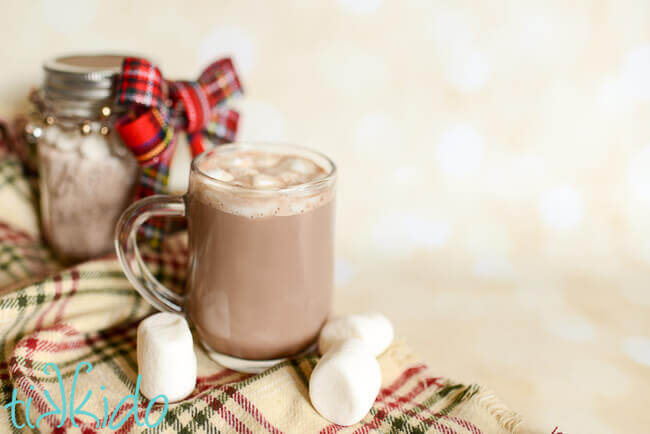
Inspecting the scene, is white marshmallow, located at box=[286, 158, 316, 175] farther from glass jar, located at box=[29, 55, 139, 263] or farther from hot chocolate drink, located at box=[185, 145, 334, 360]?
glass jar, located at box=[29, 55, 139, 263]

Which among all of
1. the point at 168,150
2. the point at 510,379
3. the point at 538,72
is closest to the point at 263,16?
the point at 168,150

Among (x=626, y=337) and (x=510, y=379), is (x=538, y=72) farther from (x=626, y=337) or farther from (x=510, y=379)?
(x=510, y=379)

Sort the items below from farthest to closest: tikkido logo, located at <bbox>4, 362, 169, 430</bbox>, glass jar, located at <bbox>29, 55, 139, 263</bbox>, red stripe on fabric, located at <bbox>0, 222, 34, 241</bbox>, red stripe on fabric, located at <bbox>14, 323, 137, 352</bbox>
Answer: red stripe on fabric, located at <bbox>0, 222, 34, 241</bbox>, glass jar, located at <bbox>29, 55, 139, 263</bbox>, red stripe on fabric, located at <bbox>14, 323, 137, 352</bbox>, tikkido logo, located at <bbox>4, 362, 169, 430</bbox>

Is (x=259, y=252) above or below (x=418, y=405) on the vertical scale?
above

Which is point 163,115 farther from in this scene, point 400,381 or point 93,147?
point 400,381

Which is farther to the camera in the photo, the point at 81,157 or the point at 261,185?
the point at 81,157

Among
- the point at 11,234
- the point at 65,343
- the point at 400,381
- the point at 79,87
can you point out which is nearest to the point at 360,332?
the point at 400,381

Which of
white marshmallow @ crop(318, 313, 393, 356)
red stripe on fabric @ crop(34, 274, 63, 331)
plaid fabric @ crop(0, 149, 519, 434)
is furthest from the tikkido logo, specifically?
white marshmallow @ crop(318, 313, 393, 356)

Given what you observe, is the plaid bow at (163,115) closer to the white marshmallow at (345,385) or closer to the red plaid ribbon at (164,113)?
the red plaid ribbon at (164,113)
